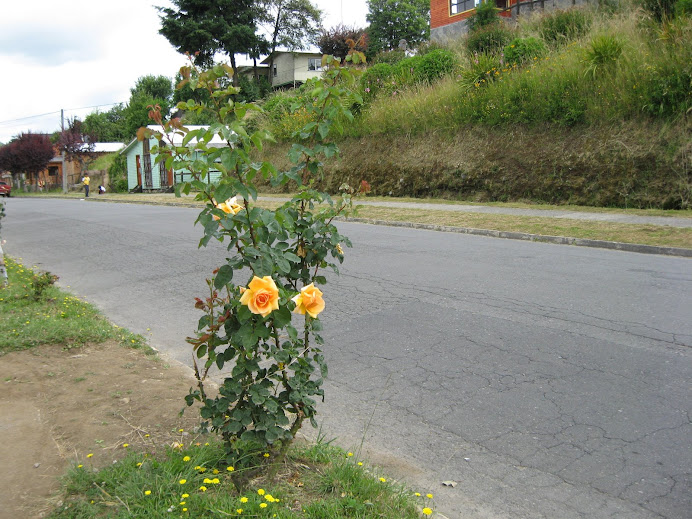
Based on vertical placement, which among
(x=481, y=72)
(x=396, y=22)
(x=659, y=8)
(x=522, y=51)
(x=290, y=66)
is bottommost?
(x=481, y=72)

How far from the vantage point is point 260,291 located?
2744mm

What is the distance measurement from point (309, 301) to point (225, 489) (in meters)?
1.01

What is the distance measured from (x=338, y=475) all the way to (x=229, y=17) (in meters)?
52.9

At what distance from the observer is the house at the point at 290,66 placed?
60625mm

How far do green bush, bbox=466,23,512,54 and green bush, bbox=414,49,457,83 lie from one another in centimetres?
99

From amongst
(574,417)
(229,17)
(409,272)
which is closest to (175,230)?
(409,272)

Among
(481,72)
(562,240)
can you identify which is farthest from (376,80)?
(562,240)

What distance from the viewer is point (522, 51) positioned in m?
21.0

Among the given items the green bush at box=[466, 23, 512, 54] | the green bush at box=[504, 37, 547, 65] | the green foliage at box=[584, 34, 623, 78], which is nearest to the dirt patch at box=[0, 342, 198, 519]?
the green foliage at box=[584, 34, 623, 78]

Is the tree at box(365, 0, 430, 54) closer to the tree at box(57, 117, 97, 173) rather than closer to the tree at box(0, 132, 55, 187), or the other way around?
the tree at box(57, 117, 97, 173)

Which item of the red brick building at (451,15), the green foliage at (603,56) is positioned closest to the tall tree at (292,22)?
the red brick building at (451,15)

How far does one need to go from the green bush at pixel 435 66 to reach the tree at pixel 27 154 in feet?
166

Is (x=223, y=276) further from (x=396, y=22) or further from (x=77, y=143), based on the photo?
(x=396, y=22)

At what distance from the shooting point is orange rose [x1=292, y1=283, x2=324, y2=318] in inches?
113
